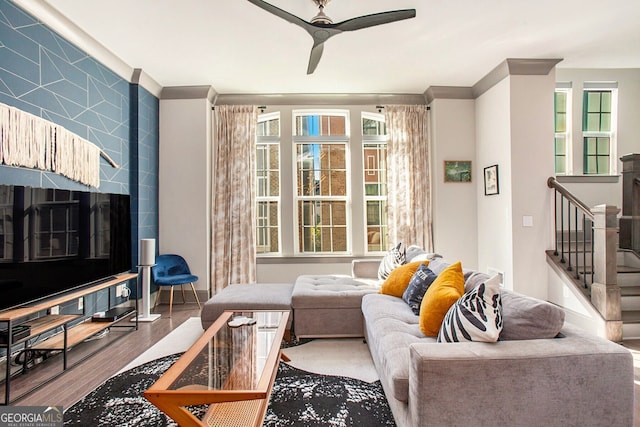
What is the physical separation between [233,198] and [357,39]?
2.67m

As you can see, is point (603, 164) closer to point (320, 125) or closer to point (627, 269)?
point (627, 269)

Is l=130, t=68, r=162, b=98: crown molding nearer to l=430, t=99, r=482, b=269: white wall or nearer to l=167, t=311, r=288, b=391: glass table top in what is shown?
l=167, t=311, r=288, b=391: glass table top

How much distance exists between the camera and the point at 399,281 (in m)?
3.21

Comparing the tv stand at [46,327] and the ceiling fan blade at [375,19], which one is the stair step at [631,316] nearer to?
the ceiling fan blade at [375,19]

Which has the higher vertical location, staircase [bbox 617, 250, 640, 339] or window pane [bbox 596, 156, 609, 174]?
window pane [bbox 596, 156, 609, 174]

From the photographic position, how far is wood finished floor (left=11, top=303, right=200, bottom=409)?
2.30 m

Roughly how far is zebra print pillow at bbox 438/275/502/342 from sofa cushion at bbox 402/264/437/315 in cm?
98

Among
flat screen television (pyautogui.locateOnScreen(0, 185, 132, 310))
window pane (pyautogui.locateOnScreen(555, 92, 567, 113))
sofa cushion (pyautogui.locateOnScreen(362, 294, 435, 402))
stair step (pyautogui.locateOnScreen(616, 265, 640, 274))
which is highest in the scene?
window pane (pyautogui.locateOnScreen(555, 92, 567, 113))

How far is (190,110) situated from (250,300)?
9.92 ft

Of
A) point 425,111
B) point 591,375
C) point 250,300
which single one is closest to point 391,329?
point 591,375

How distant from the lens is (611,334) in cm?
322

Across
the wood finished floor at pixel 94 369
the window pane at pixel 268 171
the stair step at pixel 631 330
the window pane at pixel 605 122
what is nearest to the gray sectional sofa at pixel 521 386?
the wood finished floor at pixel 94 369

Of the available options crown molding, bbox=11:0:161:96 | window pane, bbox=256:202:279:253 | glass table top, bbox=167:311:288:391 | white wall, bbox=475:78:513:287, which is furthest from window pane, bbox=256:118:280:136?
glass table top, bbox=167:311:288:391

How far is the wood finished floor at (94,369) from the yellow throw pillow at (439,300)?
1.20 m
